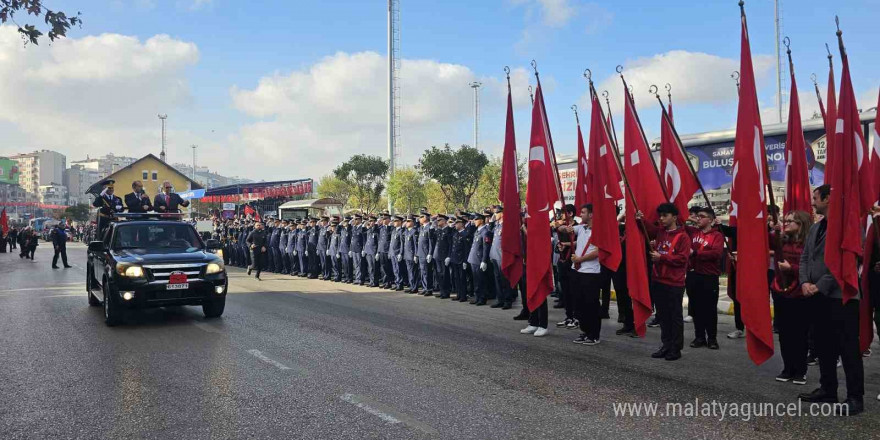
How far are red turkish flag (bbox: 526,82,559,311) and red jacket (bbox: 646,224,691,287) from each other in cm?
148

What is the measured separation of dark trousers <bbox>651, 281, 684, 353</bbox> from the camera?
731cm

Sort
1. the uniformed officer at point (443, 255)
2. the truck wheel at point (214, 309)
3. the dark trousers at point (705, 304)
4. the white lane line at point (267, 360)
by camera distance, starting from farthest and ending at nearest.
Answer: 1. the uniformed officer at point (443, 255)
2. the truck wheel at point (214, 309)
3. the dark trousers at point (705, 304)
4. the white lane line at point (267, 360)

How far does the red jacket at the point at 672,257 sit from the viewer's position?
7418mm

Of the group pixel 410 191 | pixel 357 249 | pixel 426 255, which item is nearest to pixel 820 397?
pixel 426 255

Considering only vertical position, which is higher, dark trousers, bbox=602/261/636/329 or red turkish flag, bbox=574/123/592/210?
red turkish flag, bbox=574/123/592/210

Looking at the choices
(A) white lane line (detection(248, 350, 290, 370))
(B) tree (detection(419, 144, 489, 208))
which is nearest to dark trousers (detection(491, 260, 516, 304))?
(A) white lane line (detection(248, 350, 290, 370))

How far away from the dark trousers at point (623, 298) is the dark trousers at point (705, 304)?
1.03 meters

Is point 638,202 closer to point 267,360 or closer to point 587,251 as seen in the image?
point 587,251

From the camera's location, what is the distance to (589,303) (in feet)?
27.3

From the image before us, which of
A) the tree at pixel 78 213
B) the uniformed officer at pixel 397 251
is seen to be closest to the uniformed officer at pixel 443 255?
the uniformed officer at pixel 397 251

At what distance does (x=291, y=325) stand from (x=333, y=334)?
111 cm

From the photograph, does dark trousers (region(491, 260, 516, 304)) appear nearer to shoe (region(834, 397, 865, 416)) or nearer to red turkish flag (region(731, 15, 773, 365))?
red turkish flag (region(731, 15, 773, 365))

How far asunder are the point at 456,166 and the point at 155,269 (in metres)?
42.7

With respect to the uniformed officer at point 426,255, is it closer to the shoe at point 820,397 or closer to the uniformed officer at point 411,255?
the uniformed officer at point 411,255
